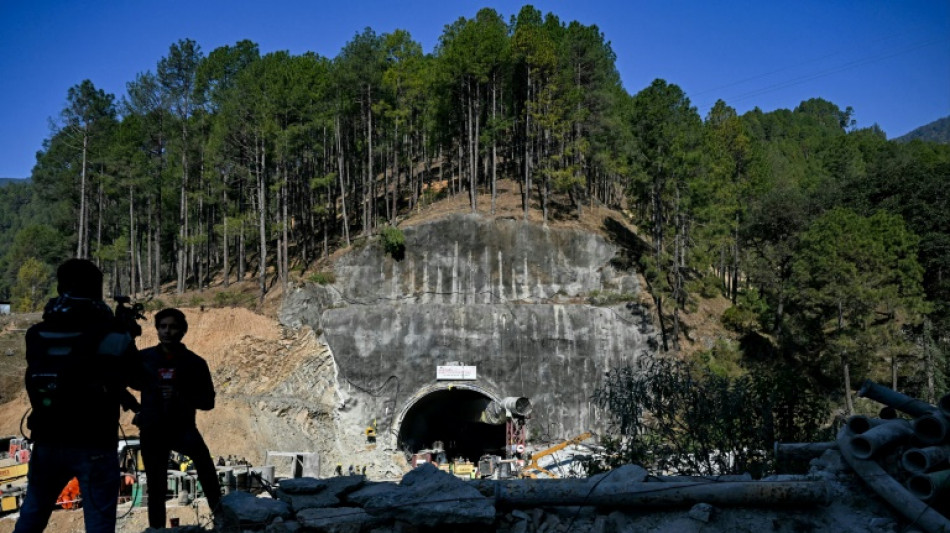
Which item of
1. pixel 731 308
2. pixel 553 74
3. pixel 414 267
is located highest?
pixel 553 74

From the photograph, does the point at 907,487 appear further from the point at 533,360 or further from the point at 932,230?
the point at 932,230

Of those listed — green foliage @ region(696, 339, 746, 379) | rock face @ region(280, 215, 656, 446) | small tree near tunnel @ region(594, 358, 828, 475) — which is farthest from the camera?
green foliage @ region(696, 339, 746, 379)

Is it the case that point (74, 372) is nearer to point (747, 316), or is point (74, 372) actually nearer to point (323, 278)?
point (323, 278)

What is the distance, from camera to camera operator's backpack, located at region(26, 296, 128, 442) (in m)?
4.02

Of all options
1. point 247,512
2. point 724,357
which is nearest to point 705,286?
point 724,357

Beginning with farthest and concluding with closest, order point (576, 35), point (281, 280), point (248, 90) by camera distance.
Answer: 1. point (576, 35)
2. point (281, 280)
3. point (248, 90)

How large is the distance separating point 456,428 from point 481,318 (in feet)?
30.9

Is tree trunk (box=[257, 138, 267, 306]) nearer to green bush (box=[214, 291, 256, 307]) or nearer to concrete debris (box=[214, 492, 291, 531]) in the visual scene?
green bush (box=[214, 291, 256, 307])

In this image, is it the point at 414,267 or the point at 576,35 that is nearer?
the point at 414,267

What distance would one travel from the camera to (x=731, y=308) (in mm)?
37906

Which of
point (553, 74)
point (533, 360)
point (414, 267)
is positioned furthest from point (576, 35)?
point (533, 360)

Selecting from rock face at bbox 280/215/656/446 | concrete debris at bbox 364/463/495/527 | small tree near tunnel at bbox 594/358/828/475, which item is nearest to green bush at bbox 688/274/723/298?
rock face at bbox 280/215/656/446

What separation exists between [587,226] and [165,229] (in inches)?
1092

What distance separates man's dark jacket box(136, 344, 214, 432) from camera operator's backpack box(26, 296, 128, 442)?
0.74 m
